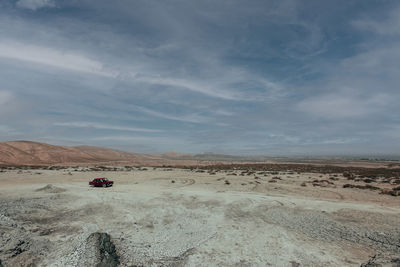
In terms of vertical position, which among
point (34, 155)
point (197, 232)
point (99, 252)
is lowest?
point (197, 232)

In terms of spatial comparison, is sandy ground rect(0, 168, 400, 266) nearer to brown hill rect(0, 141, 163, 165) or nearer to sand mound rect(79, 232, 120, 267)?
sand mound rect(79, 232, 120, 267)

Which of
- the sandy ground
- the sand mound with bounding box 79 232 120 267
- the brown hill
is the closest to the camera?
the sand mound with bounding box 79 232 120 267

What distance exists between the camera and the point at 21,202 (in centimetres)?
1534

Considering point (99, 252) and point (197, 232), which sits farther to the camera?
point (197, 232)

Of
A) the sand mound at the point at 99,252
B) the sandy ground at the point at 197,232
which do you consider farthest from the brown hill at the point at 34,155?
the sand mound at the point at 99,252

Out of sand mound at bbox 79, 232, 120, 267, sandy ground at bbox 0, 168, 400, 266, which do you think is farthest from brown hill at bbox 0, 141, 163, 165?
sand mound at bbox 79, 232, 120, 267

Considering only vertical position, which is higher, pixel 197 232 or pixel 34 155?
pixel 34 155

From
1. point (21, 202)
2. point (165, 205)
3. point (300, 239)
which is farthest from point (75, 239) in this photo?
A: point (300, 239)

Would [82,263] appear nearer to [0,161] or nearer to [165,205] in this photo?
[165,205]

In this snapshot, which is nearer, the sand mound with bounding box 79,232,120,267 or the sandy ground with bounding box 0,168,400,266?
the sand mound with bounding box 79,232,120,267

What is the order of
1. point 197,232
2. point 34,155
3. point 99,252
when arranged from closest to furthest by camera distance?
point 99,252 → point 197,232 → point 34,155

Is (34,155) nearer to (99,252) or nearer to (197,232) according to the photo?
(99,252)

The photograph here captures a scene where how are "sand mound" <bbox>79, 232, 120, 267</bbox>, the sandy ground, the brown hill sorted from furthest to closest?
1. the brown hill
2. the sandy ground
3. "sand mound" <bbox>79, 232, 120, 267</bbox>

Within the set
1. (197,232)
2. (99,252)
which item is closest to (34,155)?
(99,252)
